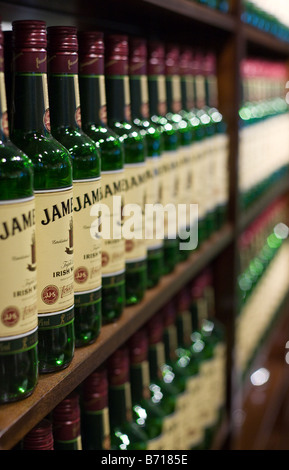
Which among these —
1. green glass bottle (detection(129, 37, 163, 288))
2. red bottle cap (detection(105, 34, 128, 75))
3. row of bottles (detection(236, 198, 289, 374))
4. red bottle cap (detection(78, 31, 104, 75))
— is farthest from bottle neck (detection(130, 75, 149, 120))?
row of bottles (detection(236, 198, 289, 374))

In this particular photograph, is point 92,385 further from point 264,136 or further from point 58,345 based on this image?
point 264,136

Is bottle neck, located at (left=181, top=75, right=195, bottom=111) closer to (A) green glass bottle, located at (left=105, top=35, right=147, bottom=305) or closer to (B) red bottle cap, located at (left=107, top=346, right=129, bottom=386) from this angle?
(A) green glass bottle, located at (left=105, top=35, right=147, bottom=305)

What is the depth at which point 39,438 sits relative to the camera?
86cm

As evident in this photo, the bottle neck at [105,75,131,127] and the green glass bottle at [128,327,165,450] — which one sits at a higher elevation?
the bottle neck at [105,75,131,127]

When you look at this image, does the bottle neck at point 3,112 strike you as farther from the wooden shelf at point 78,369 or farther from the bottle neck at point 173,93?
the bottle neck at point 173,93

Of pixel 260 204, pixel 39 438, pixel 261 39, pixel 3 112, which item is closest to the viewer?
pixel 3 112

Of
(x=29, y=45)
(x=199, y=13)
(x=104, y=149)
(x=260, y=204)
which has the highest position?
(x=199, y=13)

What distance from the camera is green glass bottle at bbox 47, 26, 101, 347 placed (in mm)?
873

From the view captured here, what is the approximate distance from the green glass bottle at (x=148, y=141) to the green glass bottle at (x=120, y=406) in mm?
187

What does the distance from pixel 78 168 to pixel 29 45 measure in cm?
20

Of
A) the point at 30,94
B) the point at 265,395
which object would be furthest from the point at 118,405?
the point at 265,395

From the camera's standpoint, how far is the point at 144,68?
121cm

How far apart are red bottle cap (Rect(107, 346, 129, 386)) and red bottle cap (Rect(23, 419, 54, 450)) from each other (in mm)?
318

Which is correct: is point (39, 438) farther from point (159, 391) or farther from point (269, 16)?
point (269, 16)
